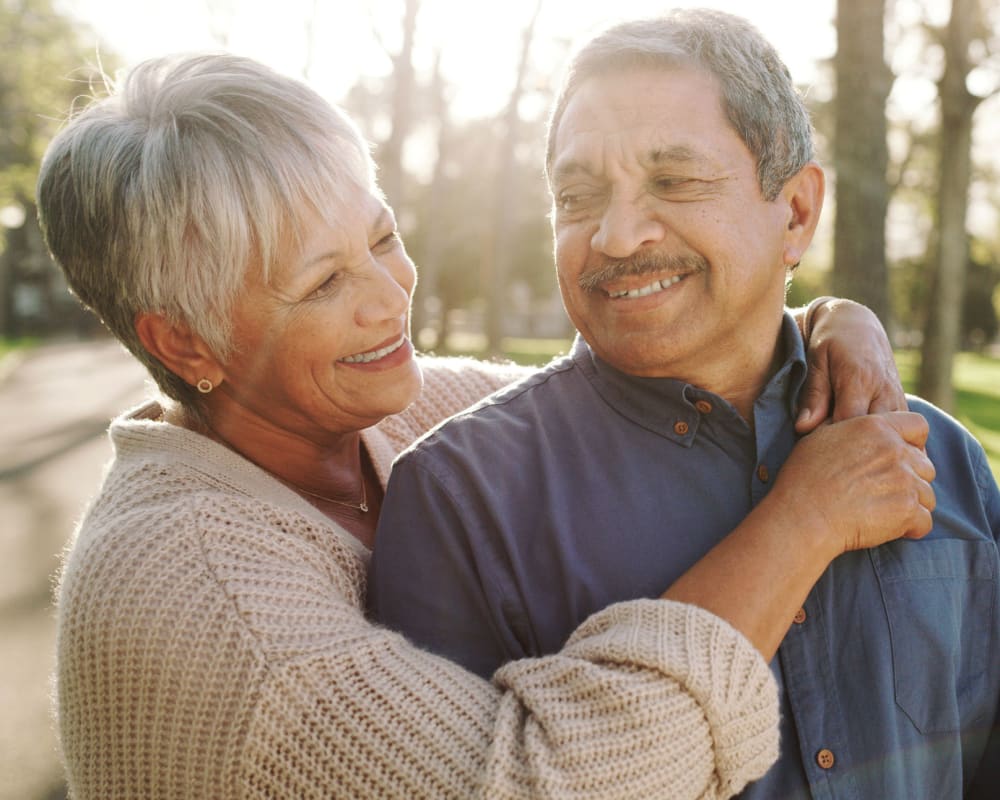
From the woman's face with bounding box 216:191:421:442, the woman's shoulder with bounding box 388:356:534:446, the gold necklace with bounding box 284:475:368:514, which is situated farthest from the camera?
the woman's shoulder with bounding box 388:356:534:446

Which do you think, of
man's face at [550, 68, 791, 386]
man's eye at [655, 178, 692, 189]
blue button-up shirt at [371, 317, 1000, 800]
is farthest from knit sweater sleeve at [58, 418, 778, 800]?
man's eye at [655, 178, 692, 189]

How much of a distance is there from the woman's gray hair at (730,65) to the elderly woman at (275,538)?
577 mm

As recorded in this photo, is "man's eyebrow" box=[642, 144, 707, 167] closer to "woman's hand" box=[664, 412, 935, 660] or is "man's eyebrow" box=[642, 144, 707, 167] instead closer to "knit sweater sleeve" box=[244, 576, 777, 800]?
"woman's hand" box=[664, 412, 935, 660]

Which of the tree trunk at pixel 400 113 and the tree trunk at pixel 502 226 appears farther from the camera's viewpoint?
the tree trunk at pixel 502 226

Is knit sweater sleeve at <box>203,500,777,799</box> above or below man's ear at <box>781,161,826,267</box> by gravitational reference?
below

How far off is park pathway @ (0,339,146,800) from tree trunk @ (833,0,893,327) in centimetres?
552

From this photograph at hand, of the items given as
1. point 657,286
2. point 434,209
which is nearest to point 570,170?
point 657,286

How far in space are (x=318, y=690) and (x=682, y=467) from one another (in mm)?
975

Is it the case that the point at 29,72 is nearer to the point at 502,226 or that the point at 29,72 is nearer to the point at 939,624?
the point at 502,226

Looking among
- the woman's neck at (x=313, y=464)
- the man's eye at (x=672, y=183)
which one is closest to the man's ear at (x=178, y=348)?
the woman's neck at (x=313, y=464)

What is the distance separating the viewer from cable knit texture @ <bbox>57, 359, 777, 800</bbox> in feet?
5.62

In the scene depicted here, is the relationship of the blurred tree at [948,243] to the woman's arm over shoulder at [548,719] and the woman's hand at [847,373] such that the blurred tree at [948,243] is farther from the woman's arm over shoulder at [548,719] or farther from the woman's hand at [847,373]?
the woman's arm over shoulder at [548,719]

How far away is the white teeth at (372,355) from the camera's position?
2.57 metres

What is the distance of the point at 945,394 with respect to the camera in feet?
34.1
